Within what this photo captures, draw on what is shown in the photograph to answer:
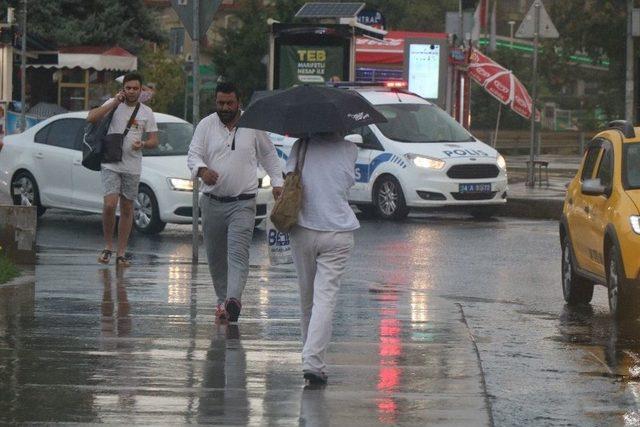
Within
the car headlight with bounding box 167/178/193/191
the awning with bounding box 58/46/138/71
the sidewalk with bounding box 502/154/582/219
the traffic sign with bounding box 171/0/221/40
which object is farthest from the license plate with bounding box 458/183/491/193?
the awning with bounding box 58/46/138/71

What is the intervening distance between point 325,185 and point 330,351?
5.48 ft

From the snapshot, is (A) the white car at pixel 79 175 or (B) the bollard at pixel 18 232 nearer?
(B) the bollard at pixel 18 232

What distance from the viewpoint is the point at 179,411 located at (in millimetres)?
8586

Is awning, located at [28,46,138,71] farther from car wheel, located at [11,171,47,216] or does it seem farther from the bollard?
the bollard

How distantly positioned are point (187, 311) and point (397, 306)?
5.70 ft

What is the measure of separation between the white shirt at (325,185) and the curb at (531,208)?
16.1 metres

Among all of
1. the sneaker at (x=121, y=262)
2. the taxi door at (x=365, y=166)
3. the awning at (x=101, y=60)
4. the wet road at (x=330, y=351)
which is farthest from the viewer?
the awning at (x=101, y=60)

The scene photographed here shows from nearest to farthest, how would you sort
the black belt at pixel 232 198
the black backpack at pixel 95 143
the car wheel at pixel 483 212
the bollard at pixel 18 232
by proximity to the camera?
the black belt at pixel 232 198 < the bollard at pixel 18 232 < the black backpack at pixel 95 143 < the car wheel at pixel 483 212

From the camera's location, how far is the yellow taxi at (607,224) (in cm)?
1251

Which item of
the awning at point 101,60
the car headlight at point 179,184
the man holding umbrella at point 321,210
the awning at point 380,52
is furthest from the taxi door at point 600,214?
the awning at point 380,52

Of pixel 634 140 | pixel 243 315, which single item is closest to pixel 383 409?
pixel 243 315

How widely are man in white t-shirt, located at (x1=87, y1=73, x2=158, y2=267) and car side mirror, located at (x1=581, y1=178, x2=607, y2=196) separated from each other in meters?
4.74

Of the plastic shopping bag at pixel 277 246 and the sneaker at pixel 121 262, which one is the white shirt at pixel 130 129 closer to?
the sneaker at pixel 121 262

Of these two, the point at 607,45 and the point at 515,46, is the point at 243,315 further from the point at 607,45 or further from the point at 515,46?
the point at 515,46
